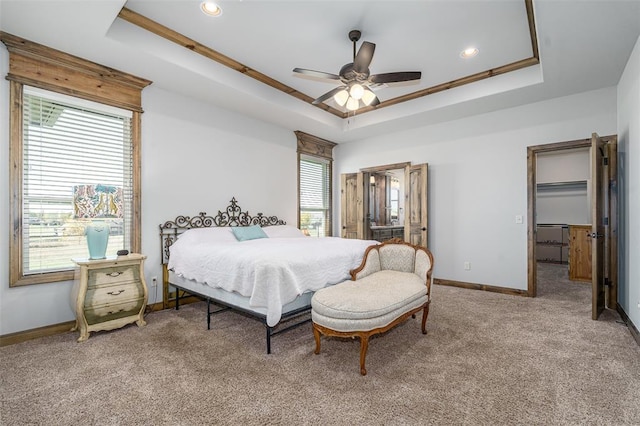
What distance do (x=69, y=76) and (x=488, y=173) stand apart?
5557 mm

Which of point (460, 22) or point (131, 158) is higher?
point (460, 22)

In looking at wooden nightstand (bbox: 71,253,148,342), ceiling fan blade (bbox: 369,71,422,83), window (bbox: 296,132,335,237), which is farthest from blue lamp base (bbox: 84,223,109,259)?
window (bbox: 296,132,335,237)

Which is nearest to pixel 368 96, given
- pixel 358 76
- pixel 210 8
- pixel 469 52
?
pixel 358 76

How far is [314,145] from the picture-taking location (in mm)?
6156

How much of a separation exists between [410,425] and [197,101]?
4380 mm

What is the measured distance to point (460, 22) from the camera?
2895 millimetres

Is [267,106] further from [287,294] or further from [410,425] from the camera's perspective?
[410,425]

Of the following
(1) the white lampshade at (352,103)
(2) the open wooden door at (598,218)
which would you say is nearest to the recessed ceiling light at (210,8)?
(1) the white lampshade at (352,103)

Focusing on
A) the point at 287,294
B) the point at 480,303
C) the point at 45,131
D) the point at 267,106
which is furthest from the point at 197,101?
the point at 480,303

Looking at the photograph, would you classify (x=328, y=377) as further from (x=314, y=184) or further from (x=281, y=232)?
(x=314, y=184)

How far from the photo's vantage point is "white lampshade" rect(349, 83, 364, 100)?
3.03 m

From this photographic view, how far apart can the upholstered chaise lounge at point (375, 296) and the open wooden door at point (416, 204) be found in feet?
6.37

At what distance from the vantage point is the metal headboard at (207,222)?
3859 mm

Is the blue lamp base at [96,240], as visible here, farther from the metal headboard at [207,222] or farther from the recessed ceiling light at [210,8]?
the recessed ceiling light at [210,8]
